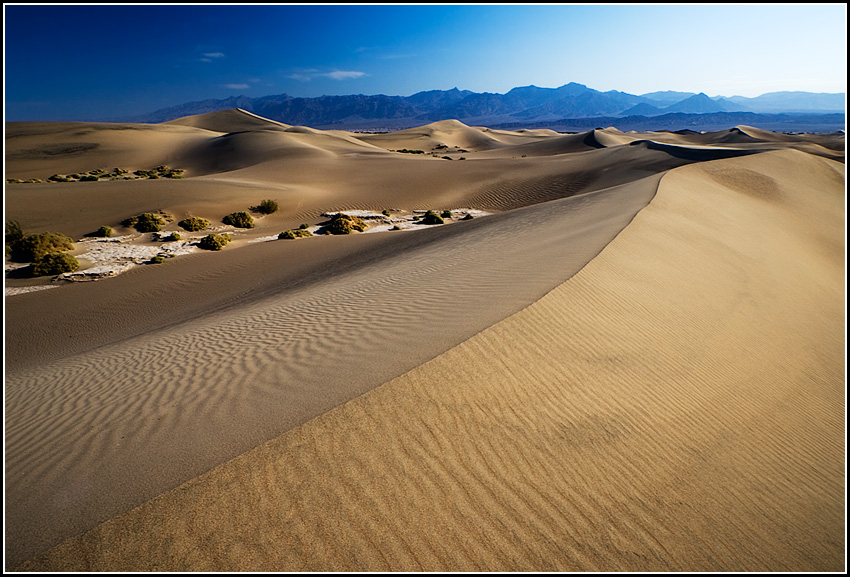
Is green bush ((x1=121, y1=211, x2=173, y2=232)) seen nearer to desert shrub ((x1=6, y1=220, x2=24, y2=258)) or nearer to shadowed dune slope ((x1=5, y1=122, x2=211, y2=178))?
desert shrub ((x1=6, y1=220, x2=24, y2=258))

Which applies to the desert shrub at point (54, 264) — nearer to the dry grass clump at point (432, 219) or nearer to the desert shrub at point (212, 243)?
the desert shrub at point (212, 243)

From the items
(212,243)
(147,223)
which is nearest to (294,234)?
(212,243)

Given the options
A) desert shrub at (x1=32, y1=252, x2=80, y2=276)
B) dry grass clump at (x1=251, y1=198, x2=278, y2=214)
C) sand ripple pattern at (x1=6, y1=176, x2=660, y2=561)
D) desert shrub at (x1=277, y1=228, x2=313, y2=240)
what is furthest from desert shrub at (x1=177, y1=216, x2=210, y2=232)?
sand ripple pattern at (x1=6, y1=176, x2=660, y2=561)

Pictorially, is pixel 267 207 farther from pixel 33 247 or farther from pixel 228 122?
pixel 228 122

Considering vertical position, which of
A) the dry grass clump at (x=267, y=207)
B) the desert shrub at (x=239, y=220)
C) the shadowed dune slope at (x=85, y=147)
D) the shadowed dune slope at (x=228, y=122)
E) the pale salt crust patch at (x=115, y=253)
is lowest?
the pale salt crust patch at (x=115, y=253)

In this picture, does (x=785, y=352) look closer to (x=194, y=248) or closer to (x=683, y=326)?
(x=683, y=326)

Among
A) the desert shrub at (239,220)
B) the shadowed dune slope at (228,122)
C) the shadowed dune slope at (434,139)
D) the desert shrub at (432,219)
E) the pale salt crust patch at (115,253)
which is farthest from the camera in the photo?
the shadowed dune slope at (228,122)

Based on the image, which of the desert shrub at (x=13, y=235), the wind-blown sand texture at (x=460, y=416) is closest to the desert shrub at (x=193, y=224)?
the desert shrub at (x=13, y=235)
